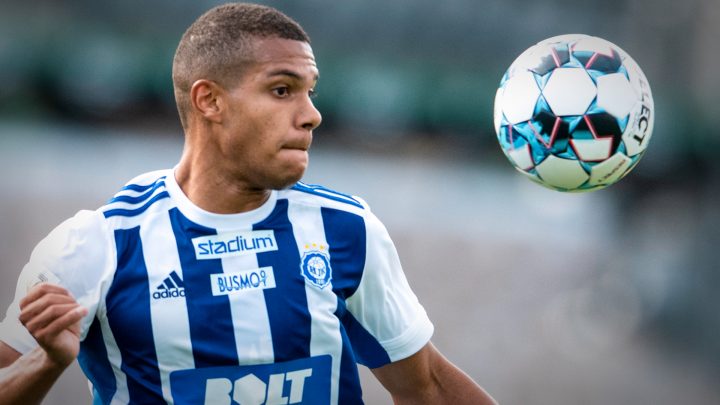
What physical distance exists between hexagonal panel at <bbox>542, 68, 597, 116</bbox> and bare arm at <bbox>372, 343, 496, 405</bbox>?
110 cm

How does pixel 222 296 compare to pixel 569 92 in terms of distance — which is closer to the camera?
pixel 222 296

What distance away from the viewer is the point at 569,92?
12.2 feet

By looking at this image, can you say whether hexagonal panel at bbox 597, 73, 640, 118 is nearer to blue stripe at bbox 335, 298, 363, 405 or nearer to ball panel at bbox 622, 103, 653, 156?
ball panel at bbox 622, 103, 653, 156

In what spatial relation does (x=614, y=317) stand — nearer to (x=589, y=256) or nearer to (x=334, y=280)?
(x=589, y=256)

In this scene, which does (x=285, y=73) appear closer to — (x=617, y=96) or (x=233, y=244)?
(x=233, y=244)

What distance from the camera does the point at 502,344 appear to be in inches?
301

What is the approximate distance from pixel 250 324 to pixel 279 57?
2.74ft

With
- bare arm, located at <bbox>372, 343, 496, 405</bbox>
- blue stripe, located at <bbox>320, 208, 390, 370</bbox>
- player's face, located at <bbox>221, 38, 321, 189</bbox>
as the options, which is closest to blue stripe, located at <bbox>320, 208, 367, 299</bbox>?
blue stripe, located at <bbox>320, 208, 390, 370</bbox>

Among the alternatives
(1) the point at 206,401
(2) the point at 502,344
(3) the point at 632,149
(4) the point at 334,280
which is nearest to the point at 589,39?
(3) the point at 632,149

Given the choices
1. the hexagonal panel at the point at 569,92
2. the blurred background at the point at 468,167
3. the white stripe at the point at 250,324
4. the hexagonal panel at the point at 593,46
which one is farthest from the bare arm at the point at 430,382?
the blurred background at the point at 468,167

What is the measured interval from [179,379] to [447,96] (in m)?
6.24

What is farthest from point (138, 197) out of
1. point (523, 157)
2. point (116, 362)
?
point (523, 157)

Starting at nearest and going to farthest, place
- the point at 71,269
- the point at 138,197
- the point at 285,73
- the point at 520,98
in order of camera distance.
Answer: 1. the point at 71,269
2. the point at 285,73
3. the point at 138,197
4. the point at 520,98

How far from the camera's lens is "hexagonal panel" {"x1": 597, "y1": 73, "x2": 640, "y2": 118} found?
144 inches
